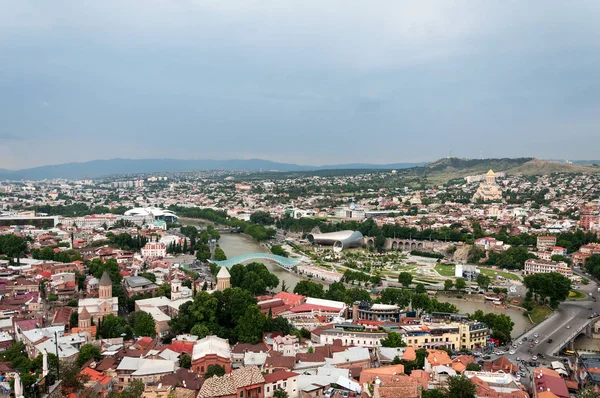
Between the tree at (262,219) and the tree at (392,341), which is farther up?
Answer: the tree at (392,341)

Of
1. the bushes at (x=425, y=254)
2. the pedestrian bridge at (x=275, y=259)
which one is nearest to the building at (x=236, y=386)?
the pedestrian bridge at (x=275, y=259)

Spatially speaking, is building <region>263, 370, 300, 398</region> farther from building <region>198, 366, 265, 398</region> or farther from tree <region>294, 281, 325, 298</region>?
tree <region>294, 281, 325, 298</region>

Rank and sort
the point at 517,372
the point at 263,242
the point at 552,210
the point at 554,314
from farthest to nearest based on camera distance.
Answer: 1. the point at 552,210
2. the point at 263,242
3. the point at 554,314
4. the point at 517,372

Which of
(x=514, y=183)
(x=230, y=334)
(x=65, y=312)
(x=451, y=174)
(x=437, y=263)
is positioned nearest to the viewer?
(x=230, y=334)

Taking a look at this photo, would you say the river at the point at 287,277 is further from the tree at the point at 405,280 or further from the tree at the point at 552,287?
the tree at the point at 405,280

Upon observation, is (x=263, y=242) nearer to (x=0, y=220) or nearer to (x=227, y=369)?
(x=0, y=220)

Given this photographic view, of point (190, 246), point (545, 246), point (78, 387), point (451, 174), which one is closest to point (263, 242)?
point (190, 246)
